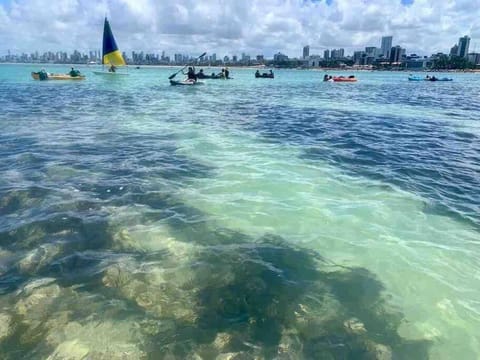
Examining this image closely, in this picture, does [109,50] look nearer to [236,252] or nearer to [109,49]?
[109,49]

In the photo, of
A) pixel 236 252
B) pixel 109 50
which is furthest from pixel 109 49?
pixel 236 252

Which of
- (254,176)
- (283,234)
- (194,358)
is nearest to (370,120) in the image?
(254,176)

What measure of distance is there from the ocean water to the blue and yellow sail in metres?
57.1

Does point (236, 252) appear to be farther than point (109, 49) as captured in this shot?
No

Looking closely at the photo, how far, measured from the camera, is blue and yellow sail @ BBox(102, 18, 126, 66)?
6544cm

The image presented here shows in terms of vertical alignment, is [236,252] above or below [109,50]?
below

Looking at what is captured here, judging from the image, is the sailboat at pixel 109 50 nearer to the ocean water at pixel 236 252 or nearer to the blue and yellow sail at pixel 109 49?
A: the blue and yellow sail at pixel 109 49

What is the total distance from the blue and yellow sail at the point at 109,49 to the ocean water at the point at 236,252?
57.1 metres

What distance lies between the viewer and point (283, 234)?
8.02 meters

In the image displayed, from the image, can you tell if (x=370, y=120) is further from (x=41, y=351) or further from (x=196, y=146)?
(x=41, y=351)

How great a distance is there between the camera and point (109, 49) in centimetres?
6738

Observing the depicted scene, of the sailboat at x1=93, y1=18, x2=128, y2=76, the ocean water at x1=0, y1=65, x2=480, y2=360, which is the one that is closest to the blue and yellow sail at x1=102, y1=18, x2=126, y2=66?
the sailboat at x1=93, y1=18, x2=128, y2=76

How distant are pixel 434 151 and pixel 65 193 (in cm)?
1399

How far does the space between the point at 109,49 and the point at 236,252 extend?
69051 millimetres
